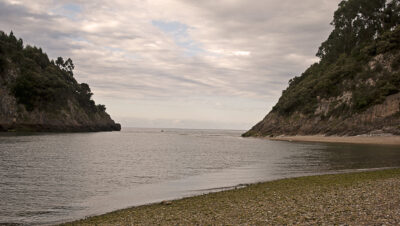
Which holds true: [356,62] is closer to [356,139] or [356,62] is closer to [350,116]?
[350,116]

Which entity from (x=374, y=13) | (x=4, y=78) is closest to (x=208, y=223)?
(x=374, y=13)

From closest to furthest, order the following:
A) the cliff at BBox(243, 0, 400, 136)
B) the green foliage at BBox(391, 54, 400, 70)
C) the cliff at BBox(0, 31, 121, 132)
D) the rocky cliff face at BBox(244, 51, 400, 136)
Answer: the rocky cliff face at BBox(244, 51, 400, 136)
the cliff at BBox(243, 0, 400, 136)
the green foliage at BBox(391, 54, 400, 70)
the cliff at BBox(0, 31, 121, 132)

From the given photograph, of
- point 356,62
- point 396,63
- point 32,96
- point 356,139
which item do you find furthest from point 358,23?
point 32,96

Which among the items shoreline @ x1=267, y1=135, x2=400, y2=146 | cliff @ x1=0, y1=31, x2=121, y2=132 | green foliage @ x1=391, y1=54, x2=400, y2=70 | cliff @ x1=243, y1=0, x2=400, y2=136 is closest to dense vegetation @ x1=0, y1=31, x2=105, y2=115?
cliff @ x1=0, y1=31, x2=121, y2=132

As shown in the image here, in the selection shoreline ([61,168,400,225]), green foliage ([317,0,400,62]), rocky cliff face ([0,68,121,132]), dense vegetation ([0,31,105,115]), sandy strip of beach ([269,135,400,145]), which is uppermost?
green foliage ([317,0,400,62])

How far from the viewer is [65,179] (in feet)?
110

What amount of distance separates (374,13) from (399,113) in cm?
4992

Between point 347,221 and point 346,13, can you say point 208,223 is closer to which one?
point 347,221

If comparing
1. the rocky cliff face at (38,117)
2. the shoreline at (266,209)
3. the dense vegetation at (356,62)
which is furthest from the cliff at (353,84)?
the rocky cliff face at (38,117)

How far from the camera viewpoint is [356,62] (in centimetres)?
11231

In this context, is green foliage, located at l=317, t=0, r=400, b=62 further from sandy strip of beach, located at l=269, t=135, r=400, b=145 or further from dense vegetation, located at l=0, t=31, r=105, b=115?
dense vegetation, located at l=0, t=31, r=105, b=115

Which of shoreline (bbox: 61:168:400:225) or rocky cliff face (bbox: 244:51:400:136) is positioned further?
rocky cliff face (bbox: 244:51:400:136)

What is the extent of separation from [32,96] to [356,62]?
140161mm

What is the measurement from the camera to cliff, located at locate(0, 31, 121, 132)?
140 metres
